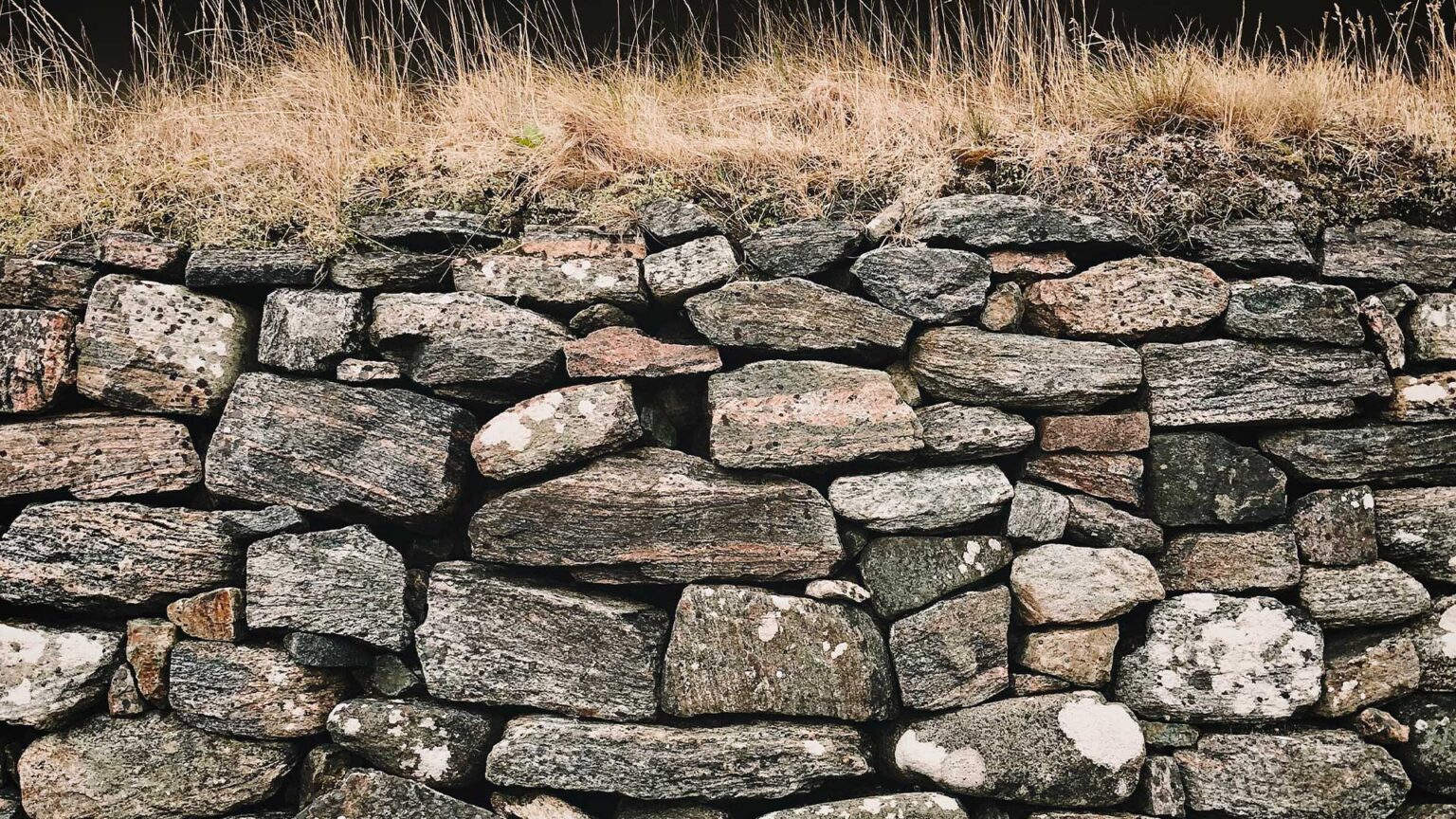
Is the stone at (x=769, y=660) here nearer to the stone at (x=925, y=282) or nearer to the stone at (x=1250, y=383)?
the stone at (x=925, y=282)

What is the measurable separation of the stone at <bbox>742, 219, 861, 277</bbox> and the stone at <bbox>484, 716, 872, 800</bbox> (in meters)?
1.79

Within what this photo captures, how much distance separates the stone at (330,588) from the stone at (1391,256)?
400 centimetres

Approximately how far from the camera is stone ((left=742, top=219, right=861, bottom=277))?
3725mm

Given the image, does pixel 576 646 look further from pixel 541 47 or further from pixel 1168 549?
pixel 541 47

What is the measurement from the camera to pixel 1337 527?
369 cm

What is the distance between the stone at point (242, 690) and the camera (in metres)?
3.46

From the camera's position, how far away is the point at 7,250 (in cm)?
387

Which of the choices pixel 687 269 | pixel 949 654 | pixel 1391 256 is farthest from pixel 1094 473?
pixel 687 269

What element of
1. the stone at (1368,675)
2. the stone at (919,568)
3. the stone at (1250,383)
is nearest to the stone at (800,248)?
the stone at (919,568)

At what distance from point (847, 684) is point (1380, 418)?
2.46m

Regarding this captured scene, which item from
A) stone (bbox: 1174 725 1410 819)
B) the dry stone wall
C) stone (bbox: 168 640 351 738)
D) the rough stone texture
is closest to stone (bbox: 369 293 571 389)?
the dry stone wall

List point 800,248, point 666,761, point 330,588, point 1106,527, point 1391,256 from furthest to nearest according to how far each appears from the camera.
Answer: point 1391,256 → point 800,248 → point 1106,527 → point 330,588 → point 666,761

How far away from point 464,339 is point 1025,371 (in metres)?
2.19

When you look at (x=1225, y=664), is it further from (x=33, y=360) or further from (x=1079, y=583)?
(x=33, y=360)
